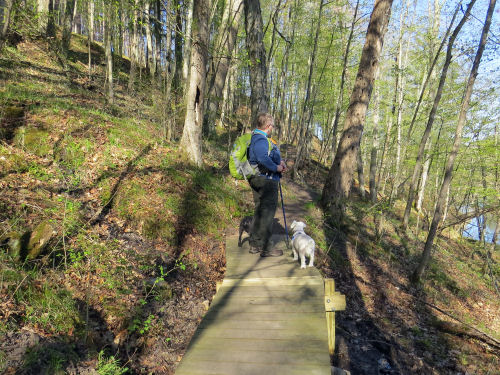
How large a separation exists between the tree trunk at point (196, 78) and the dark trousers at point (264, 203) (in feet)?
11.9

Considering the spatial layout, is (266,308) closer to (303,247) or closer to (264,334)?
(264,334)

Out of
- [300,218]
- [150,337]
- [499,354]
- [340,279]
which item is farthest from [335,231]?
[150,337]

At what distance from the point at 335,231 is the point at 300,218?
1391 millimetres

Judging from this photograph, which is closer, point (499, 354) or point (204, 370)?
point (204, 370)

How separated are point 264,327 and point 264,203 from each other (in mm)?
1945

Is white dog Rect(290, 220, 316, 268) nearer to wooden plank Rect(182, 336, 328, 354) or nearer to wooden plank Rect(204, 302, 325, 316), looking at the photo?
wooden plank Rect(204, 302, 325, 316)

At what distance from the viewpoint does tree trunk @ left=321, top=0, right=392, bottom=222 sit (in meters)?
8.51

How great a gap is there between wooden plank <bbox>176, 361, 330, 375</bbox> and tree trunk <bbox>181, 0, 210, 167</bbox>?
582cm

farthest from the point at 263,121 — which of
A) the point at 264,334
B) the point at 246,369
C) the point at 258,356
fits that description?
the point at 246,369

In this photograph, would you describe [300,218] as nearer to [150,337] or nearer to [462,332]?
[462,332]

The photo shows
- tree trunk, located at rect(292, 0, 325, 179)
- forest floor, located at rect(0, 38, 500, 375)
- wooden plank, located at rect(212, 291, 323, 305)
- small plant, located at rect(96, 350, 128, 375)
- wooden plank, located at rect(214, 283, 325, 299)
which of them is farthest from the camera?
tree trunk, located at rect(292, 0, 325, 179)

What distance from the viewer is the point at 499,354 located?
658 centimetres

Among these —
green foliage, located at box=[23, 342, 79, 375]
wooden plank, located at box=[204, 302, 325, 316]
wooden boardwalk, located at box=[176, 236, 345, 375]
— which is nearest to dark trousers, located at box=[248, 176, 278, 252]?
wooden boardwalk, located at box=[176, 236, 345, 375]

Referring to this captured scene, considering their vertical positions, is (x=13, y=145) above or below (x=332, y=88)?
below
